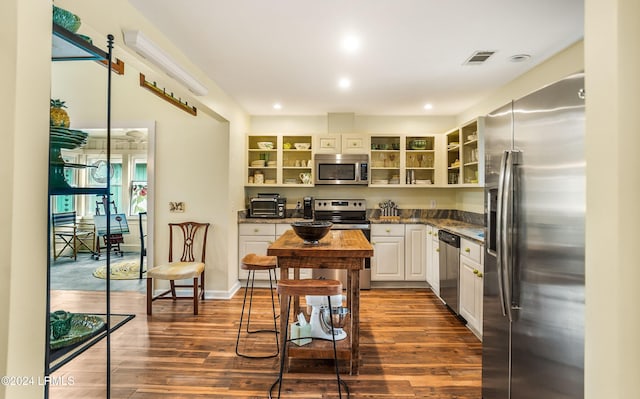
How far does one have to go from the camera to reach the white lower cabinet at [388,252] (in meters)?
4.55

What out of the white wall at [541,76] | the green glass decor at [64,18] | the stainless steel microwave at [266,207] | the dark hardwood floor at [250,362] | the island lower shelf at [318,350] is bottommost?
the dark hardwood floor at [250,362]

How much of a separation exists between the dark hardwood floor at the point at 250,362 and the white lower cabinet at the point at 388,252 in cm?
82

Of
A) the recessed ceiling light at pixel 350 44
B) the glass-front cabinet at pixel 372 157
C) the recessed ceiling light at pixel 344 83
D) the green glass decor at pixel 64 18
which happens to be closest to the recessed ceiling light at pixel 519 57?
the recessed ceiling light at pixel 350 44

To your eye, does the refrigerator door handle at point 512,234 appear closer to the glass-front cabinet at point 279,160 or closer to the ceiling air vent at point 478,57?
the ceiling air vent at point 478,57

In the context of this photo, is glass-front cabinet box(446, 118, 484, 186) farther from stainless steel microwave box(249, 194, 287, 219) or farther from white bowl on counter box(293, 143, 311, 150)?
stainless steel microwave box(249, 194, 287, 219)

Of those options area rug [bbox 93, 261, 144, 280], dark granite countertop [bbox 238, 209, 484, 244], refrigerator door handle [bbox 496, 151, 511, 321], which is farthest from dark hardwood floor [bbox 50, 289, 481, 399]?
area rug [bbox 93, 261, 144, 280]

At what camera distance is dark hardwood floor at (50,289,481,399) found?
7.20 ft

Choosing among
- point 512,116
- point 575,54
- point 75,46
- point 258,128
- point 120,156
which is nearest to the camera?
point 75,46

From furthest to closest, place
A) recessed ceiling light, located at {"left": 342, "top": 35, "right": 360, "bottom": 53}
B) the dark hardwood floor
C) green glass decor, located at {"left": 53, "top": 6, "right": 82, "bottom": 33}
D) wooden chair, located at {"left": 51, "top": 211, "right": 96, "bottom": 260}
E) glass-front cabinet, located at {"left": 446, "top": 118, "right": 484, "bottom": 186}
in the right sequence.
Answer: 1. wooden chair, located at {"left": 51, "top": 211, "right": 96, "bottom": 260}
2. glass-front cabinet, located at {"left": 446, "top": 118, "right": 484, "bottom": 186}
3. recessed ceiling light, located at {"left": 342, "top": 35, "right": 360, "bottom": 53}
4. the dark hardwood floor
5. green glass decor, located at {"left": 53, "top": 6, "right": 82, "bottom": 33}

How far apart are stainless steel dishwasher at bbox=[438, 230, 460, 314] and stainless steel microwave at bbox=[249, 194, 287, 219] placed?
7.43 ft

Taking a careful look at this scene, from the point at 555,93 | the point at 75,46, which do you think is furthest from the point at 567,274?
the point at 75,46
